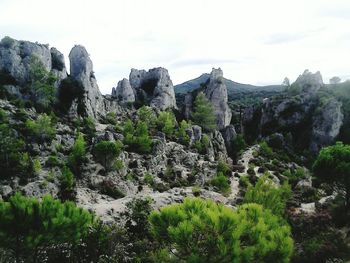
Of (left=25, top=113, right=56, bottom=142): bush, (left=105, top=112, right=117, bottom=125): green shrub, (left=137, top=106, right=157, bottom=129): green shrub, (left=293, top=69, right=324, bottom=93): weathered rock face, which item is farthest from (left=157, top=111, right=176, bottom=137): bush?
(left=293, top=69, right=324, bottom=93): weathered rock face

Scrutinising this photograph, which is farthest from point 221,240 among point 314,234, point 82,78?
point 82,78

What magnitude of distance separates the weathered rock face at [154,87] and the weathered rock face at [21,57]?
44.4m

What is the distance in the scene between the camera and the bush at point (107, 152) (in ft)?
244

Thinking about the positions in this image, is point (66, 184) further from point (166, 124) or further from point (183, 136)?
point (166, 124)

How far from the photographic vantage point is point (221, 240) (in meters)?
27.6

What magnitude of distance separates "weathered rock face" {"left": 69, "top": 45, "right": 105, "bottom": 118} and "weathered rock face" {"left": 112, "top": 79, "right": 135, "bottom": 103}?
24.6 meters

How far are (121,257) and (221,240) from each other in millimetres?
13428

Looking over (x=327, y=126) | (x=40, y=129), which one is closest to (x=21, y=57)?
(x=40, y=129)

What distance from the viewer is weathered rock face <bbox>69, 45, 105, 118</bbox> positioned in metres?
115

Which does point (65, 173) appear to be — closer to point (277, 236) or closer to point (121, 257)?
point (121, 257)

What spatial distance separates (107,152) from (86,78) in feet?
163

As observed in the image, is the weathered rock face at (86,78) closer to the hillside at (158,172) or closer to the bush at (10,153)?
the hillside at (158,172)

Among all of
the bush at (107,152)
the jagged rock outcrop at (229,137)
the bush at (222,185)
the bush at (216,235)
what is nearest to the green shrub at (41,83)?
the bush at (107,152)

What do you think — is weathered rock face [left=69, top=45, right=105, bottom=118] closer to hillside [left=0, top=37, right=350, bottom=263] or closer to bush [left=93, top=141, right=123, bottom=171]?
hillside [left=0, top=37, right=350, bottom=263]
